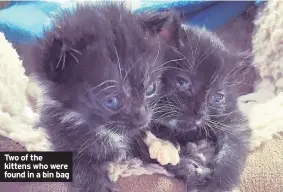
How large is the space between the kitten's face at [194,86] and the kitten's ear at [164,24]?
0.05 ft

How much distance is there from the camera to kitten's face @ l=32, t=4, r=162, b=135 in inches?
23.1

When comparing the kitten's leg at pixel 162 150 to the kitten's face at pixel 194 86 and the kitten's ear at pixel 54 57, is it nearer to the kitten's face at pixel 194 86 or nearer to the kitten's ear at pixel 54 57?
the kitten's face at pixel 194 86

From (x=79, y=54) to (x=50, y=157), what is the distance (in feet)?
0.55

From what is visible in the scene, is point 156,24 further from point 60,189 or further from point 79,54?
point 60,189

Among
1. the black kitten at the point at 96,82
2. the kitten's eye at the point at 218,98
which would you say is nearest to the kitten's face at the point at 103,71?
the black kitten at the point at 96,82

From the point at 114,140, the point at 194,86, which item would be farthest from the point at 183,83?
the point at 114,140

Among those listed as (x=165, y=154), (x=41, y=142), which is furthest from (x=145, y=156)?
(x=41, y=142)

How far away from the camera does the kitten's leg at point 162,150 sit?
660 millimetres

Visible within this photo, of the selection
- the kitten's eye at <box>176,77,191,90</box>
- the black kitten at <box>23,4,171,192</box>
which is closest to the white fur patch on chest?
the black kitten at <box>23,4,171,192</box>

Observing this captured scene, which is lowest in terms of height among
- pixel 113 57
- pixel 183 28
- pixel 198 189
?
pixel 198 189

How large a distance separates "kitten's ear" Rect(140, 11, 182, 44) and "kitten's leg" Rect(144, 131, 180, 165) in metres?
0.14

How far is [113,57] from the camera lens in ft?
1.93

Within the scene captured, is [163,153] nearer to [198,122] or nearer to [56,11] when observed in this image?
[198,122]

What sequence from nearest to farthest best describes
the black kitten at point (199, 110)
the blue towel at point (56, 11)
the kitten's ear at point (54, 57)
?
the kitten's ear at point (54, 57), the black kitten at point (199, 110), the blue towel at point (56, 11)
